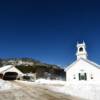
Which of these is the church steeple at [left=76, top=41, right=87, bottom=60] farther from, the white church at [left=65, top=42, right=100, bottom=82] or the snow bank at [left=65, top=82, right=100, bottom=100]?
the snow bank at [left=65, top=82, right=100, bottom=100]

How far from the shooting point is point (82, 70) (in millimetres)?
45750

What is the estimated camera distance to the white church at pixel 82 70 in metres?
44.1

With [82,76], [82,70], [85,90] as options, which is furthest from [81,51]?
[85,90]

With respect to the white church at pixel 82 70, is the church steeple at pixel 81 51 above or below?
above

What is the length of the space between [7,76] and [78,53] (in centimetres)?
1999

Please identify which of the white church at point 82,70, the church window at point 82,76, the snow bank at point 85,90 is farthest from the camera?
the church window at point 82,76

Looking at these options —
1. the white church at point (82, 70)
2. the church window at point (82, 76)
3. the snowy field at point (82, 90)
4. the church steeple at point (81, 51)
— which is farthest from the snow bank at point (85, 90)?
the church steeple at point (81, 51)

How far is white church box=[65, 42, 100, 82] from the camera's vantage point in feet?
145

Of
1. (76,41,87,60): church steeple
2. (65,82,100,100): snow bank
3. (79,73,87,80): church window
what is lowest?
(65,82,100,100): snow bank

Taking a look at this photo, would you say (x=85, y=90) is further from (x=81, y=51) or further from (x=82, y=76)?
(x=81, y=51)

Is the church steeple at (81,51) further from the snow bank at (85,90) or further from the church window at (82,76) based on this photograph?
the snow bank at (85,90)

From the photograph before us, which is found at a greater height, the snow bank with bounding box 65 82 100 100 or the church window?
the church window

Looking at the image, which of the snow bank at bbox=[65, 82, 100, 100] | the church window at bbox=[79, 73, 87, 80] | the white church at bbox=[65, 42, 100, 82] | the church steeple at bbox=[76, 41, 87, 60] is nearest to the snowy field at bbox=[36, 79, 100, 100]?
the snow bank at bbox=[65, 82, 100, 100]

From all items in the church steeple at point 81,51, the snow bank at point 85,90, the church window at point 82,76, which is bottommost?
the snow bank at point 85,90
